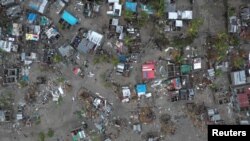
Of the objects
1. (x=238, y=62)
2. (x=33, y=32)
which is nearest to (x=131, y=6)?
(x=33, y=32)

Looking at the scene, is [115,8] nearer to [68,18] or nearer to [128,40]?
[128,40]

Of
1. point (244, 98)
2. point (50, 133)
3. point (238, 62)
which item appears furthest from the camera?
point (50, 133)

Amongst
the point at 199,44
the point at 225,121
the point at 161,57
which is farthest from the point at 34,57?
the point at 225,121

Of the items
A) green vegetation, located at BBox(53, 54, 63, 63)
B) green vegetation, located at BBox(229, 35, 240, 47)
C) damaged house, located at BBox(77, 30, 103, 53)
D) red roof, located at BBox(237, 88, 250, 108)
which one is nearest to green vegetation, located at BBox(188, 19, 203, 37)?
green vegetation, located at BBox(229, 35, 240, 47)

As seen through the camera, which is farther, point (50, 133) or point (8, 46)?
point (50, 133)

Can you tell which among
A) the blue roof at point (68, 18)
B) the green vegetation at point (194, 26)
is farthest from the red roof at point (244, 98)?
the blue roof at point (68, 18)

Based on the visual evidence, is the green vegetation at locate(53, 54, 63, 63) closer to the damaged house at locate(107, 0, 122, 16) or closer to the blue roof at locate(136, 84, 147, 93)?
the damaged house at locate(107, 0, 122, 16)

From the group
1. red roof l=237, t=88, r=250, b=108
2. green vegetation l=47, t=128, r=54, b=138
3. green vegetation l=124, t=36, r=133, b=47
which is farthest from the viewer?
green vegetation l=47, t=128, r=54, b=138
